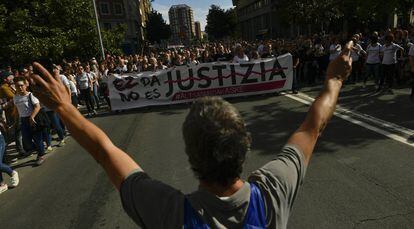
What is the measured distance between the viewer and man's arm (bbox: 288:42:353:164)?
173 centimetres

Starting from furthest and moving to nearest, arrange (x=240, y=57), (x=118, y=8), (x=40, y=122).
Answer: (x=118, y=8), (x=240, y=57), (x=40, y=122)

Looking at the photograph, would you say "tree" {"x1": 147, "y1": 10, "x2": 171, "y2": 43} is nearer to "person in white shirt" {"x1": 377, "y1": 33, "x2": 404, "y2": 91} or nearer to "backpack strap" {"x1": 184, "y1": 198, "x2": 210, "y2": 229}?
"person in white shirt" {"x1": 377, "y1": 33, "x2": 404, "y2": 91}

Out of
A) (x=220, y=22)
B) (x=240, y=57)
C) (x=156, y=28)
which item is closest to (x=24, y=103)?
(x=240, y=57)

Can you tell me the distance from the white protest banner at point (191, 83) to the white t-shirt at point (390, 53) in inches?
127

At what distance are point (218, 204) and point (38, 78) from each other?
39.6 inches

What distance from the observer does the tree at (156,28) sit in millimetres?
74562

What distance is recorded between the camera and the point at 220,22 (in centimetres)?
8281

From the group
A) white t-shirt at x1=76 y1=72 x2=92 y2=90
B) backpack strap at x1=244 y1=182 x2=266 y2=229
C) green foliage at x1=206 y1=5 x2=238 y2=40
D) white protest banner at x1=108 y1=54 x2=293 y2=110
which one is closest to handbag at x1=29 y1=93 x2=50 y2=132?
white t-shirt at x1=76 y1=72 x2=92 y2=90

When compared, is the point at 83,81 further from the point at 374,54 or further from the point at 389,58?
the point at 389,58

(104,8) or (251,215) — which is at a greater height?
(104,8)

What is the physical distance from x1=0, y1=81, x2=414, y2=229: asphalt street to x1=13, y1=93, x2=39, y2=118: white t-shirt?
3.46 feet

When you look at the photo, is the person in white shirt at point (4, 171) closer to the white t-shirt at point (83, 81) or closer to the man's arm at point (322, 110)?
the white t-shirt at point (83, 81)

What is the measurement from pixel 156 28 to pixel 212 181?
249ft

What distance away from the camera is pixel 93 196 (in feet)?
18.0
